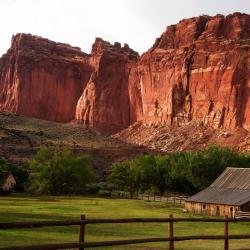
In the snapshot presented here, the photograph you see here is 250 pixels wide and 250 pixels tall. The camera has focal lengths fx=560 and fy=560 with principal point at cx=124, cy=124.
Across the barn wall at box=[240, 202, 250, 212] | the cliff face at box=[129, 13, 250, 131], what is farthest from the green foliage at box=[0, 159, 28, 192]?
the cliff face at box=[129, 13, 250, 131]

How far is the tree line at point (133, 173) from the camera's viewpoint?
223 feet

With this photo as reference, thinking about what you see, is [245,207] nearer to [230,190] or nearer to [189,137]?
[230,190]

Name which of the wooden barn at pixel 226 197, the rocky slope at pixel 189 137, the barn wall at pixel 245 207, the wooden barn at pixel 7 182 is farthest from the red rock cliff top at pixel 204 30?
the barn wall at pixel 245 207

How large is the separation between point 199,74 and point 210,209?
309 feet

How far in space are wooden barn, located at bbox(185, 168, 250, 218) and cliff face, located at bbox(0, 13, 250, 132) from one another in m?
76.4

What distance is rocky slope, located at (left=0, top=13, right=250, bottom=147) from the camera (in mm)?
129625

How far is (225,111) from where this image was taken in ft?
421

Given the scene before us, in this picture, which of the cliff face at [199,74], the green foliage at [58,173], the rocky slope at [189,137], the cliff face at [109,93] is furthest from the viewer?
the cliff face at [109,93]

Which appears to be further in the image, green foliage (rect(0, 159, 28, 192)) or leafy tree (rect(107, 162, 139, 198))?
leafy tree (rect(107, 162, 139, 198))

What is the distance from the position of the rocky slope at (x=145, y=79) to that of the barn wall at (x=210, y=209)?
7793cm

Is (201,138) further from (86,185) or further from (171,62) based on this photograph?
(86,185)

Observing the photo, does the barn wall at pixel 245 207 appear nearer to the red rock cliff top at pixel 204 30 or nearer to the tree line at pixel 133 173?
the tree line at pixel 133 173

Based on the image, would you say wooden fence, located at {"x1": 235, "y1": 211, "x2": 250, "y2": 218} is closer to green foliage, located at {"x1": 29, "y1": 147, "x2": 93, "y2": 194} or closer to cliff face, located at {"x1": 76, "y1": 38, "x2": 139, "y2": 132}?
green foliage, located at {"x1": 29, "y1": 147, "x2": 93, "y2": 194}

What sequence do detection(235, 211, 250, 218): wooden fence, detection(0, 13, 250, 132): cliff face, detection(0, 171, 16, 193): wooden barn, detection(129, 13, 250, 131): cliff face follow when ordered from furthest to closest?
detection(0, 13, 250, 132): cliff face
detection(129, 13, 250, 131): cliff face
detection(0, 171, 16, 193): wooden barn
detection(235, 211, 250, 218): wooden fence
